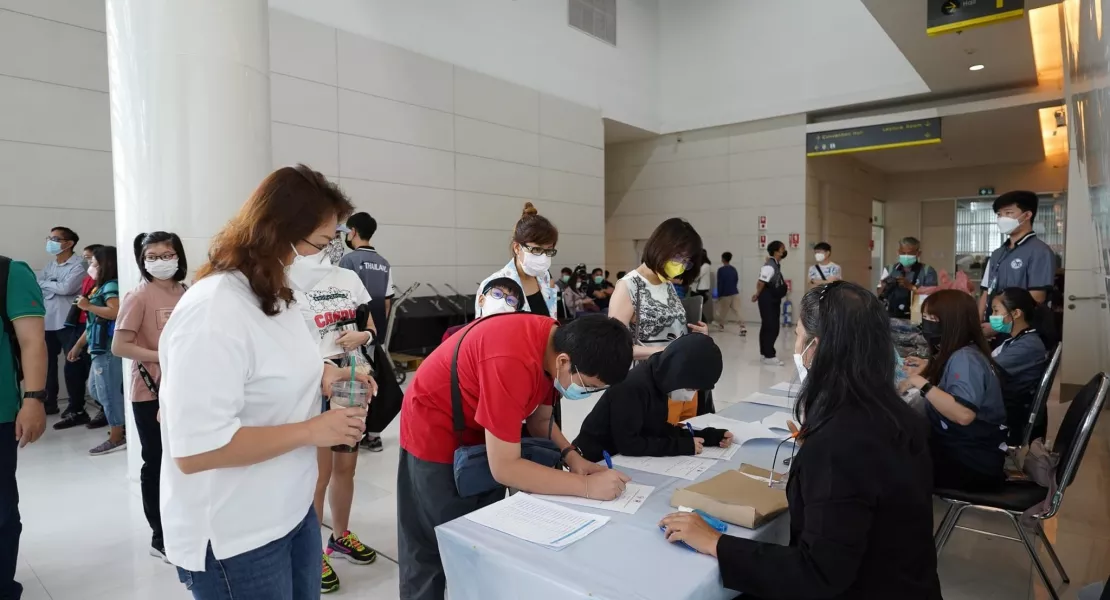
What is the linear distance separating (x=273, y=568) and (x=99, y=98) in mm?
6863

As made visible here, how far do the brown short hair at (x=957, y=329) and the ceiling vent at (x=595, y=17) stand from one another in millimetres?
9768

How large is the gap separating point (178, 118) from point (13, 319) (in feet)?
6.08

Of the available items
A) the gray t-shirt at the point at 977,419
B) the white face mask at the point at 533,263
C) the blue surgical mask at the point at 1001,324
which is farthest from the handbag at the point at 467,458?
the blue surgical mask at the point at 1001,324

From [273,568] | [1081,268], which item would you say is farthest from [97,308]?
[1081,268]

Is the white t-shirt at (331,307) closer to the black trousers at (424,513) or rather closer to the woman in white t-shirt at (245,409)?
the black trousers at (424,513)

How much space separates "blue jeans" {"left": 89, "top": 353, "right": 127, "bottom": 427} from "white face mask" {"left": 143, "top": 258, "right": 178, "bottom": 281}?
2.36 metres

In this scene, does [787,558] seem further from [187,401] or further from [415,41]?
[415,41]

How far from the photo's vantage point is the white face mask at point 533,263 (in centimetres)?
307

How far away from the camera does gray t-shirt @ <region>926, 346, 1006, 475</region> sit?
8.06 feet

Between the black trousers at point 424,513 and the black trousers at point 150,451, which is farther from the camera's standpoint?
the black trousers at point 150,451

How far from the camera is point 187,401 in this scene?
107cm

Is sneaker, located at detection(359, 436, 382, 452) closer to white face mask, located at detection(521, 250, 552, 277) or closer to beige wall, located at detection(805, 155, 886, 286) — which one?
white face mask, located at detection(521, 250, 552, 277)

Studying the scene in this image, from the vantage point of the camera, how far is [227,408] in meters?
1.10

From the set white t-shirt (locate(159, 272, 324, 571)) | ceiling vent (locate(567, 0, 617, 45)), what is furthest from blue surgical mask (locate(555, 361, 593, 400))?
ceiling vent (locate(567, 0, 617, 45))
